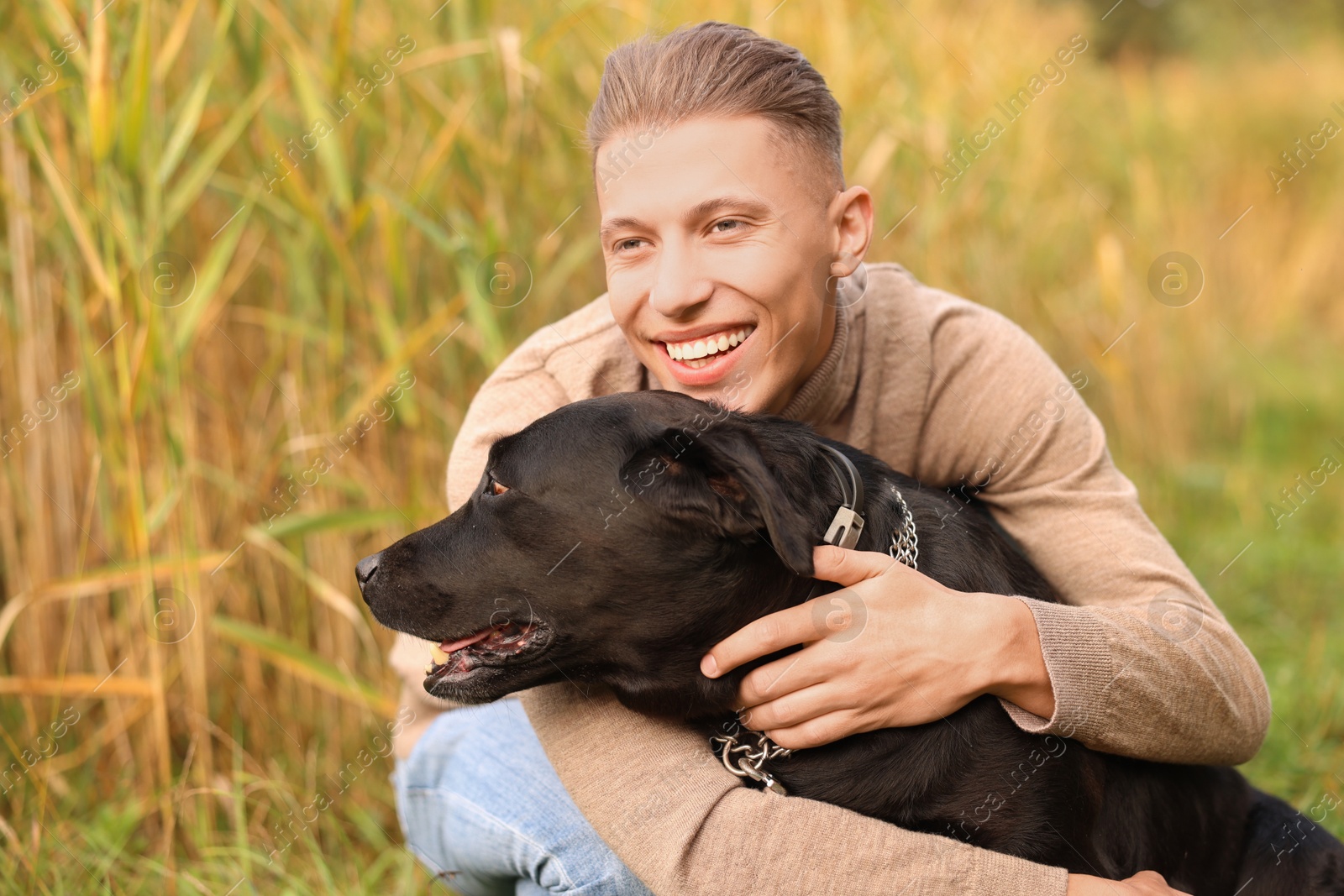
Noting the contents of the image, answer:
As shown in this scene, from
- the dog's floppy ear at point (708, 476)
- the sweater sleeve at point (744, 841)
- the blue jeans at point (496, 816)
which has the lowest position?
the blue jeans at point (496, 816)

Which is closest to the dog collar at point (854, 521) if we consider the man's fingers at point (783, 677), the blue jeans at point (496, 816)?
the man's fingers at point (783, 677)

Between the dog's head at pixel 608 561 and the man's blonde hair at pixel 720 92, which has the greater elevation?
the man's blonde hair at pixel 720 92

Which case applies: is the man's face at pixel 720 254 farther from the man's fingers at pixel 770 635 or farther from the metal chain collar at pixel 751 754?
the metal chain collar at pixel 751 754

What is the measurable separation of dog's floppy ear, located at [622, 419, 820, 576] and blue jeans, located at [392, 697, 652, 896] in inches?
27.7

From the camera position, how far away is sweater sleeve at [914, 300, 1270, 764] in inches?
73.0

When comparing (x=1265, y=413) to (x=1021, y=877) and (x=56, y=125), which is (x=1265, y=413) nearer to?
(x=1021, y=877)

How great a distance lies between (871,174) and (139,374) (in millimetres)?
2383

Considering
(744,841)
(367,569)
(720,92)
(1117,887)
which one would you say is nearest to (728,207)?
(720,92)

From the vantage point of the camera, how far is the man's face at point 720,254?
1933 mm

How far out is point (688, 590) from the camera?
1.81 m

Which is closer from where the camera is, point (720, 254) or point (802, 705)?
point (802, 705)

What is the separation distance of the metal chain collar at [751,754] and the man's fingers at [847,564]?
0.33 m

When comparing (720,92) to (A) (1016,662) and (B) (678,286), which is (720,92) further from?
(A) (1016,662)

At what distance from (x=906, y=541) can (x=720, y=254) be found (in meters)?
0.61
